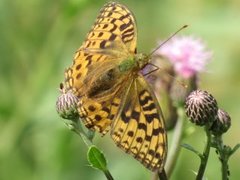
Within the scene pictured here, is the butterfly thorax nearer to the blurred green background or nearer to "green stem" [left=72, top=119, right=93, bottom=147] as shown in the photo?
"green stem" [left=72, top=119, right=93, bottom=147]

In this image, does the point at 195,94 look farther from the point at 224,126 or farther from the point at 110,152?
the point at 110,152

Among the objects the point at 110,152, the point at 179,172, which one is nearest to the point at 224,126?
the point at 179,172

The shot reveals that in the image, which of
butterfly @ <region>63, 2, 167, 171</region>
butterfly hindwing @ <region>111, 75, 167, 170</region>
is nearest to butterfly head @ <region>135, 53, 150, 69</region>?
butterfly @ <region>63, 2, 167, 171</region>

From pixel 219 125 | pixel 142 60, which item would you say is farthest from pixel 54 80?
pixel 219 125

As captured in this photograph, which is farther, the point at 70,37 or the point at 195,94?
the point at 70,37

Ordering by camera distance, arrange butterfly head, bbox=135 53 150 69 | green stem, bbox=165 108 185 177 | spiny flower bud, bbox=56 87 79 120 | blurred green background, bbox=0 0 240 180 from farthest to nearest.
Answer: blurred green background, bbox=0 0 240 180, green stem, bbox=165 108 185 177, butterfly head, bbox=135 53 150 69, spiny flower bud, bbox=56 87 79 120

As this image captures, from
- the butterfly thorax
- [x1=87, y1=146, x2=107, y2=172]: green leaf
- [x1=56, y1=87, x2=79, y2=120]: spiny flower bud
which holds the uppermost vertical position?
the butterfly thorax
